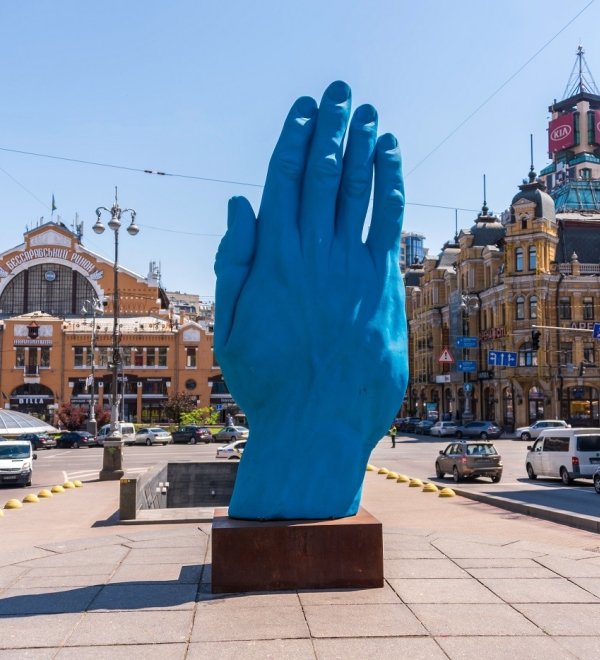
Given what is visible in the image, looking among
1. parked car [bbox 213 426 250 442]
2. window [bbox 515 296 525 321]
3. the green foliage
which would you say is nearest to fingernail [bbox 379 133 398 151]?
parked car [bbox 213 426 250 442]

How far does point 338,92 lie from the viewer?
35.9 feet

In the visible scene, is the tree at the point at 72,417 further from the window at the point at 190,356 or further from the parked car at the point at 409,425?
the parked car at the point at 409,425

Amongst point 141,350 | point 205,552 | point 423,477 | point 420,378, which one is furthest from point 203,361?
point 205,552

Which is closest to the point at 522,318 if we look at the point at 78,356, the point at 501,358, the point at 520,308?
the point at 520,308

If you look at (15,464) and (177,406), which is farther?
(177,406)

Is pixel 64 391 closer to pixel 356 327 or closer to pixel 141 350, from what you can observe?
pixel 141 350

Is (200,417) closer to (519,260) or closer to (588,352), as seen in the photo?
(519,260)

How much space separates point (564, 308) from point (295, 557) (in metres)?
53.4

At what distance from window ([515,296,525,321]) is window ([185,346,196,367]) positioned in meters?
32.3

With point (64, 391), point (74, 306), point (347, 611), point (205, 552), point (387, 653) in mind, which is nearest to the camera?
point (387, 653)

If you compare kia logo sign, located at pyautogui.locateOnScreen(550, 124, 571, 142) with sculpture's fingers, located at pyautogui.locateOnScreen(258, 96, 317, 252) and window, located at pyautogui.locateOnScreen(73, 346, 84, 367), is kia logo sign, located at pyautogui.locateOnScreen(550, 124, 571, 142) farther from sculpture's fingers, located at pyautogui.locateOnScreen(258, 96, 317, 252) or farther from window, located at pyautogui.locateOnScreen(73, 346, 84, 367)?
sculpture's fingers, located at pyautogui.locateOnScreen(258, 96, 317, 252)

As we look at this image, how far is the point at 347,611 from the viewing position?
27.2ft

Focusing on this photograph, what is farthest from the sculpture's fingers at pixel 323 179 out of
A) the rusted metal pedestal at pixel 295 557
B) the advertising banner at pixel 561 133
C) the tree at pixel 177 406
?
the advertising banner at pixel 561 133

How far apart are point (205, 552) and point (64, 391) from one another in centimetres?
6701
